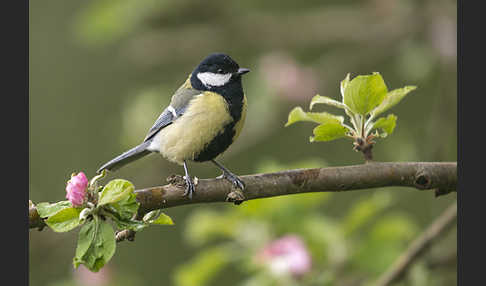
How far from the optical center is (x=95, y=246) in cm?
107

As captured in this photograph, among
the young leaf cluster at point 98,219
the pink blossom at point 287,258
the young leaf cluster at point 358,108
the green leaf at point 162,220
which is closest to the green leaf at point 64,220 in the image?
the young leaf cluster at point 98,219

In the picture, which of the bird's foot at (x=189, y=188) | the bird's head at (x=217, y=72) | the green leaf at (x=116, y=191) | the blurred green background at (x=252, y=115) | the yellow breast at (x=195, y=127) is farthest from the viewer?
the blurred green background at (x=252, y=115)

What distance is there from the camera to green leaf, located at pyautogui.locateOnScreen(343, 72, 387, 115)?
1198 millimetres

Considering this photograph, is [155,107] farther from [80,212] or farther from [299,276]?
[80,212]

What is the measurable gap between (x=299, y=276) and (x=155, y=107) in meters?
1.23

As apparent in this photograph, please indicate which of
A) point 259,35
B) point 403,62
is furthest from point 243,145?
point 403,62

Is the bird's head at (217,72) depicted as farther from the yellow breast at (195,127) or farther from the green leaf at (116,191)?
the green leaf at (116,191)

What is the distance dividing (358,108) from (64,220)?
69 centimetres

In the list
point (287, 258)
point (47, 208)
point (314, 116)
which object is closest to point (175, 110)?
point (287, 258)

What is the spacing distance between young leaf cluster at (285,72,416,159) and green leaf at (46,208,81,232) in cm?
50

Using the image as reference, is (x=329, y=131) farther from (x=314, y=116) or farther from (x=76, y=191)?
(x=76, y=191)

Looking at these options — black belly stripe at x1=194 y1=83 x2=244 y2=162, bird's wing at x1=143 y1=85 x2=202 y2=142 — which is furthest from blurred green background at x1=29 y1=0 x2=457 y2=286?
bird's wing at x1=143 y1=85 x2=202 y2=142

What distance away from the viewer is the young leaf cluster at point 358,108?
3.96 feet

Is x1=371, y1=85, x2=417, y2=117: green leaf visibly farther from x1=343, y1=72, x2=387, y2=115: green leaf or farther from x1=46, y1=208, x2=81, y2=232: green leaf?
x1=46, y1=208, x2=81, y2=232: green leaf
